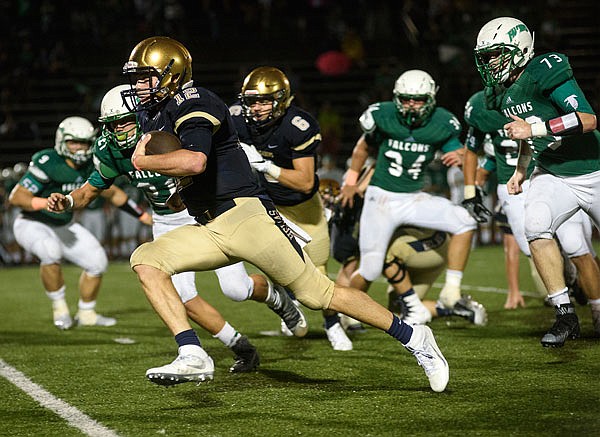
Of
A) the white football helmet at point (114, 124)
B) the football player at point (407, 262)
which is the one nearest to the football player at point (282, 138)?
the white football helmet at point (114, 124)

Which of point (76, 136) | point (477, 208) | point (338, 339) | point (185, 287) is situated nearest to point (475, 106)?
point (477, 208)

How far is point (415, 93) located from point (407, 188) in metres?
0.68

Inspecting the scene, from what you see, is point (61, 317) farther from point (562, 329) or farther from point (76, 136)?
point (562, 329)

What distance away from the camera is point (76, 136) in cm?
772

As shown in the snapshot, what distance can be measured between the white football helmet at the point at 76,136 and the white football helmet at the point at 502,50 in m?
3.42

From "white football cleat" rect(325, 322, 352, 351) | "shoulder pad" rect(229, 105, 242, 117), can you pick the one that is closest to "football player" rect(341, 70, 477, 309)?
"white football cleat" rect(325, 322, 352, 351)

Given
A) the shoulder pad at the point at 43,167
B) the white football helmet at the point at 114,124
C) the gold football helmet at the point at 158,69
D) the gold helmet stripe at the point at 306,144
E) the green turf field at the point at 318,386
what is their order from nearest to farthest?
the green turf field at the point at 318,386
the gold football helmet at the point at 158,69
the white football helmet at the point at 114,124
the gold helmet stripe at the point at 306,144
the shoulder pad at the point at 43,167

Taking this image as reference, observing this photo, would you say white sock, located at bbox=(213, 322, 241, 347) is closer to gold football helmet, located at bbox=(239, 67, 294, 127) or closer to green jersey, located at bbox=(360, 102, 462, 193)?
gold football helmet, located at bbox=(239, 67, 294, 127)

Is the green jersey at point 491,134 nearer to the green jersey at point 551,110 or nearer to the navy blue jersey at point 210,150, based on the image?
the green jersey at point 551,110

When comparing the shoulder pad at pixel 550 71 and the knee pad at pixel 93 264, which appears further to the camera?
the knee pad at pixel 93 264

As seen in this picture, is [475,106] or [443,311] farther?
[443,311]

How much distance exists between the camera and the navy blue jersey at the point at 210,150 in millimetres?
4527

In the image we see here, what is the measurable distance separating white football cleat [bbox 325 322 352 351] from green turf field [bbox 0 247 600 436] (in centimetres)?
8

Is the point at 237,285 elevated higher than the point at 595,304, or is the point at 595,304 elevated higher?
the point at 237,285
